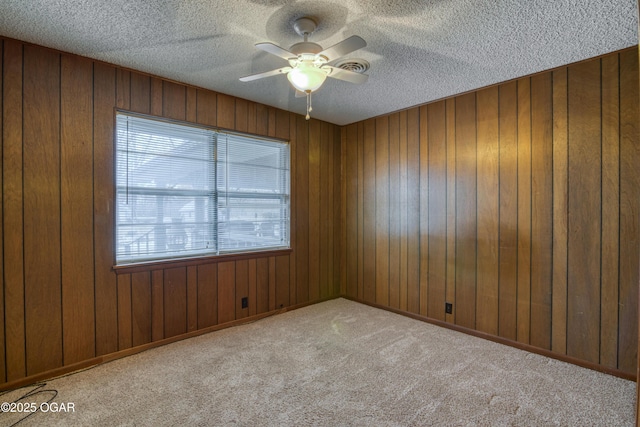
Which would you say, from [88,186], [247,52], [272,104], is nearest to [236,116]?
[272,104]

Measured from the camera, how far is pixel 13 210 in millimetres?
2287

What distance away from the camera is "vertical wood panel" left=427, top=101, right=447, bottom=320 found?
349cm

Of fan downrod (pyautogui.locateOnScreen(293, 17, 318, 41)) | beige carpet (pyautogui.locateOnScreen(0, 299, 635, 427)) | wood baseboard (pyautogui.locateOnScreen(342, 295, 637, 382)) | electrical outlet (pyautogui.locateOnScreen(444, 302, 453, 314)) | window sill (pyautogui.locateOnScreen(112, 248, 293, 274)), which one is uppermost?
fan downrod (pyautogui.locateOnScreen(293, 17, 318, 41))

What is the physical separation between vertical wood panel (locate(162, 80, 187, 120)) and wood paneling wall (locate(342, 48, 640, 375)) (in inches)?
91.2

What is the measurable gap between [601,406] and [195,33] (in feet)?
12.0

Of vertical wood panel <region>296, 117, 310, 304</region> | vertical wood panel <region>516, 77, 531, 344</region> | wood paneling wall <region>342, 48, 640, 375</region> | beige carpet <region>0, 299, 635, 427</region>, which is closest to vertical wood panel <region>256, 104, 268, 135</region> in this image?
vertical wood panel <region>296, 117, 310, 304</region>

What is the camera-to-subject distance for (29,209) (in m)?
2.35

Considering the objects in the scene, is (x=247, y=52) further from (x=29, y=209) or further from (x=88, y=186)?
(x=29, y=209)

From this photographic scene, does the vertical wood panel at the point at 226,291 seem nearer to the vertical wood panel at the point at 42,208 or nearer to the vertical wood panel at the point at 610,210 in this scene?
the vertical wood panel at the point at 42,208

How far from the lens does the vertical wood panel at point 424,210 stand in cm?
363

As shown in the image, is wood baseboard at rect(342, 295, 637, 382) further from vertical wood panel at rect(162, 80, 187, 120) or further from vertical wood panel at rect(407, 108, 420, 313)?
vertical wood panel at rect(162, 80, 187, 120)

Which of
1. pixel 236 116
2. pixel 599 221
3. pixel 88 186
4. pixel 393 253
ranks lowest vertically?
pixel 393 253

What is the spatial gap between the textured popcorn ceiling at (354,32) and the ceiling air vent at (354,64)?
6 centimetres

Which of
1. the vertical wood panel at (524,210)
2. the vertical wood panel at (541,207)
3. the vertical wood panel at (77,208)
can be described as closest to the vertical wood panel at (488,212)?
the vertical wood panel at (524,210)
